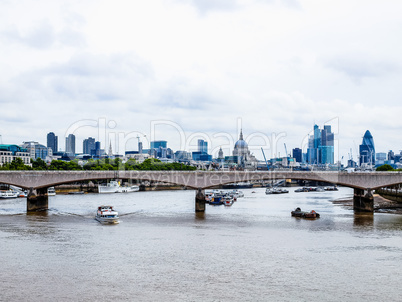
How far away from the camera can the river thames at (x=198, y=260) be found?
2925cm

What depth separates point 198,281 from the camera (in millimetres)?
31375

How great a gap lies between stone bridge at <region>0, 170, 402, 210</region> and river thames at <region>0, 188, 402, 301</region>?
1183 cm

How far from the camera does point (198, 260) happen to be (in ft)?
121

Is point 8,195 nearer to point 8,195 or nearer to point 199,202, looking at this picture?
point 8,195

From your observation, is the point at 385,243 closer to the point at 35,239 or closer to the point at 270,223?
the point at 270,223

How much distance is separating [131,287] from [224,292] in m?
5.26

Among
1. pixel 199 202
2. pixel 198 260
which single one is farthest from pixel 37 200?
pixel 198 260

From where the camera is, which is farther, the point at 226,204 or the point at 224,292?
the point at 226,204

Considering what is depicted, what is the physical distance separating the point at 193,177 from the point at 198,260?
3505cm

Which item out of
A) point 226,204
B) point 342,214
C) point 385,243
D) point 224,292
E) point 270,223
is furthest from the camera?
point 226,204

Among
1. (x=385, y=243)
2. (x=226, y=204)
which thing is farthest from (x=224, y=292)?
(x=226, y=204)

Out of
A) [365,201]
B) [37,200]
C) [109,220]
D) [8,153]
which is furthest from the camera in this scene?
[8,153]

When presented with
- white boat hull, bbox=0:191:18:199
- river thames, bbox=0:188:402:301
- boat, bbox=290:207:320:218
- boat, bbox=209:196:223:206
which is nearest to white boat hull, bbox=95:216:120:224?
river thames, bbox=0:188:402:301

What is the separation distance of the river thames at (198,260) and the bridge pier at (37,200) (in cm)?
1079
